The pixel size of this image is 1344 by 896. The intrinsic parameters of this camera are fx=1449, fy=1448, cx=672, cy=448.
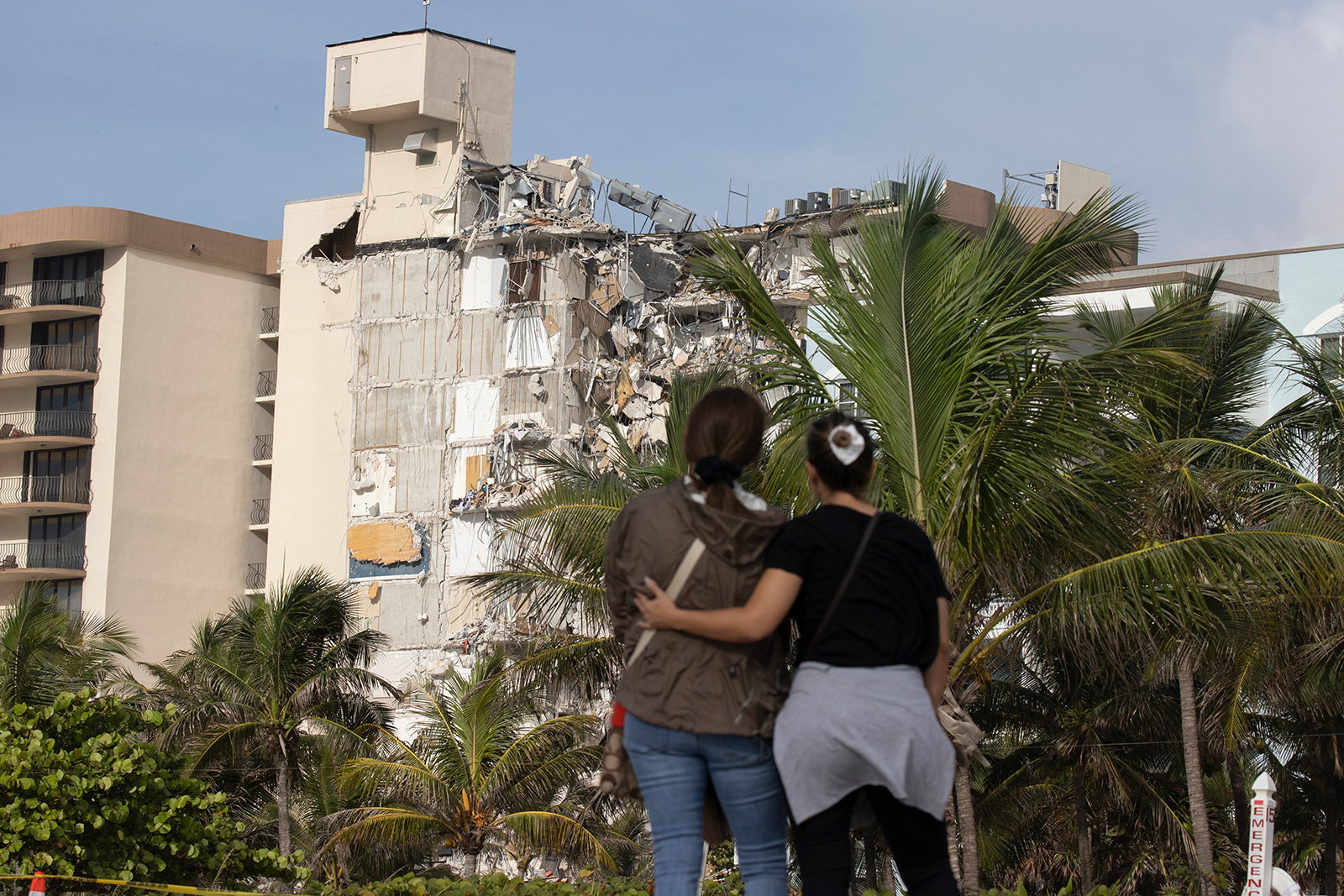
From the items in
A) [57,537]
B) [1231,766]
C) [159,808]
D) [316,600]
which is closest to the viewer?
[159,808]

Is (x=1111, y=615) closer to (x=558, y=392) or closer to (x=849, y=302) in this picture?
(x=849, y=302)

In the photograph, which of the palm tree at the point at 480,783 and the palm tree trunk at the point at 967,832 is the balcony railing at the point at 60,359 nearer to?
the palm tree at the point at 480,783

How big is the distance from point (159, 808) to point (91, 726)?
1.24 meters

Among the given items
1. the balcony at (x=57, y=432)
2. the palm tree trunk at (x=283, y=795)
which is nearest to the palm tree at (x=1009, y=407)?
the palm tree trunk at (x=283, y=795)

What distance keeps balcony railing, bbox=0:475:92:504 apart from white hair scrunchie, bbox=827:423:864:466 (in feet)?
147

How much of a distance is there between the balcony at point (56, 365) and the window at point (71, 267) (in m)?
2.30

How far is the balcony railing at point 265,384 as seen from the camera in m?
48.7

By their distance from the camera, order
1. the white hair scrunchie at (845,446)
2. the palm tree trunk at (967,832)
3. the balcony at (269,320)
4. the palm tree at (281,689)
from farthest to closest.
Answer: the balcony at (269,320) → the palm tree at (281,689) → the palm tree trunk at (967,832) → the white hair scrunchie at (845,446)

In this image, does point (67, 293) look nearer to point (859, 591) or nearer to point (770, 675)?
point (770, 675)

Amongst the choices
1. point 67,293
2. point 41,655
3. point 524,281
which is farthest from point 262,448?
point 41,655

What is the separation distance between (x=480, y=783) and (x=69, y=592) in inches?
1035

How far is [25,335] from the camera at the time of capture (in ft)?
→ 156

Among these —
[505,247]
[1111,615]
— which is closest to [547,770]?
[1111,615]

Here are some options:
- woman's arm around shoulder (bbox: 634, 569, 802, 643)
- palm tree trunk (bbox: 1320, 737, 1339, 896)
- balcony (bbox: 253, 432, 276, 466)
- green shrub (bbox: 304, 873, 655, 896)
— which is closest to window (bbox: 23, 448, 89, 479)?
balcony (bbox: 253, 432, 276, 466)
